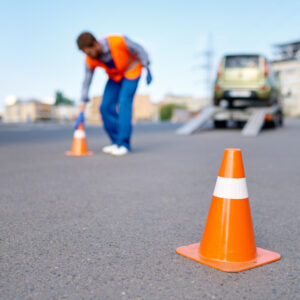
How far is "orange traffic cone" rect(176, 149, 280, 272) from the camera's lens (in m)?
1.95

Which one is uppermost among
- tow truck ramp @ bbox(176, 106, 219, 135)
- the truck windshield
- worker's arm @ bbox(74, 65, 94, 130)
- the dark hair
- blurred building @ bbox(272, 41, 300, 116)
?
blurred building @ bbox(272, 41, 300, 116)

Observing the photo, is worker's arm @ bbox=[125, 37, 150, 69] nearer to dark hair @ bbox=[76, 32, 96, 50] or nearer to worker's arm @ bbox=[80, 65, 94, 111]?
dark hair @ bbox=[76, 32, 96, 50]

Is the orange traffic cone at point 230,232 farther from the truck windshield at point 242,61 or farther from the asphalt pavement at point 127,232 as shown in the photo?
the truck windshield at point 242,61

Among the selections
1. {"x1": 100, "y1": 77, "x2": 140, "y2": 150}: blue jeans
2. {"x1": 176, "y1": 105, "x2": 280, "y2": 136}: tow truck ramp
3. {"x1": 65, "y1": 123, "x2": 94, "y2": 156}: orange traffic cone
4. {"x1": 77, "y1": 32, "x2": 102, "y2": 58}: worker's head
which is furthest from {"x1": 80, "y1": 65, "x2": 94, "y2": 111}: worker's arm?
{"x1": 176, "y1": 105, "x2": 280, "y2": 136}: tow truck ramp

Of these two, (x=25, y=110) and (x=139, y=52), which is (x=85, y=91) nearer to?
(x=139, y=52)

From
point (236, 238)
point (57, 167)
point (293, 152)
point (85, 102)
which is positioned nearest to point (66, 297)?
point (236, 238)

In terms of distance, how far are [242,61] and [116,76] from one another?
23.1ft

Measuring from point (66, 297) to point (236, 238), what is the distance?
2.78 feet

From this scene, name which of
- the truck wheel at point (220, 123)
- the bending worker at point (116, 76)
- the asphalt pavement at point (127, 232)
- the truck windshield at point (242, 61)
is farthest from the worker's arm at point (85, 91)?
the truck wheel at point (220, 123)

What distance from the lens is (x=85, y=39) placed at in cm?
559

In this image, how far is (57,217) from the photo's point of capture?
271 cm

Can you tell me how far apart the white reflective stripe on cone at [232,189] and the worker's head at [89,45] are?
4.03m

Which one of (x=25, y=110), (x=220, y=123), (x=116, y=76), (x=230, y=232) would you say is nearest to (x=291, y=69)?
(x=25, y=110)

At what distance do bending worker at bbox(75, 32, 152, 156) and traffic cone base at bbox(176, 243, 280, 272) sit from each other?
13.6 feet
